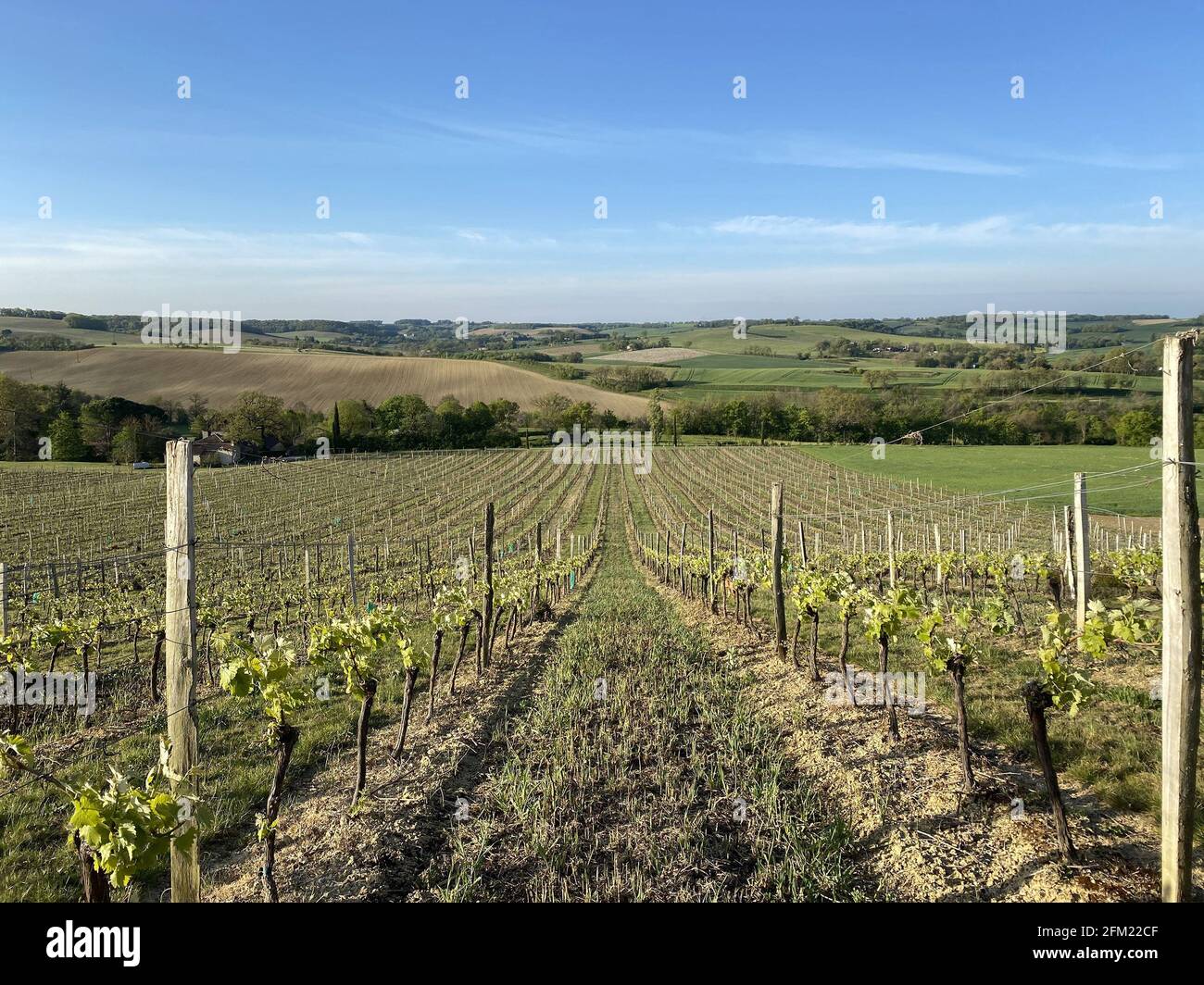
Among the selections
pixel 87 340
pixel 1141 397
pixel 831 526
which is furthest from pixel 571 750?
pixel 87 340

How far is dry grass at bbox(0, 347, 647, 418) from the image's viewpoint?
87.1 m

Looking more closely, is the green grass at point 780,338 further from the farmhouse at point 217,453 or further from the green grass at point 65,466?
the green grass at point 65,466

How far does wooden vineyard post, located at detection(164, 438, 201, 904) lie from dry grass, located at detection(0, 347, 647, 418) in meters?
89.9

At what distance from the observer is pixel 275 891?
18.3 feet

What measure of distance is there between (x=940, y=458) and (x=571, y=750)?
6804 cm

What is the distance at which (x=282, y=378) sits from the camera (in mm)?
96438

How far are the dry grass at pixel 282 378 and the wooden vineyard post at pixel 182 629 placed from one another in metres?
89.9

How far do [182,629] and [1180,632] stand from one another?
7547 millimetres

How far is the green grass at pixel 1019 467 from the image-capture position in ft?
153

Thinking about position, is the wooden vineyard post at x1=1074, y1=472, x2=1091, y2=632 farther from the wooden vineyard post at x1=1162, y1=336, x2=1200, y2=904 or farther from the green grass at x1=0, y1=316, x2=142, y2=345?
the green grass at x1=0, y1=316, x2=142, y2=345

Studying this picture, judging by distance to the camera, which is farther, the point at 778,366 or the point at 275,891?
the point at 778,366

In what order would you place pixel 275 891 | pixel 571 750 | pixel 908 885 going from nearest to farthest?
1. pixel 275 891
2. pixel 908 885
3. pixel 571 750

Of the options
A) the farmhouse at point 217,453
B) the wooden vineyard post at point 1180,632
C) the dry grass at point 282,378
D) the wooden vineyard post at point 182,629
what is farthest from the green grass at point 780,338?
the wooden vineyard post at point 182,629

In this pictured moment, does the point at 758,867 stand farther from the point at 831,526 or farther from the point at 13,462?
the point at 13,462
